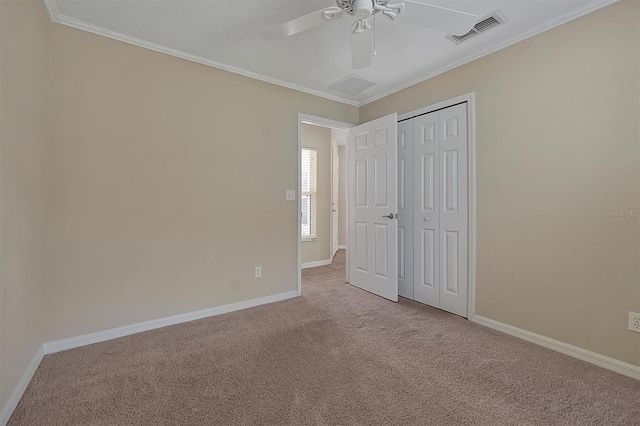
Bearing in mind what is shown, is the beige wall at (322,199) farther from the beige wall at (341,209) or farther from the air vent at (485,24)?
the air vent at (485,24)

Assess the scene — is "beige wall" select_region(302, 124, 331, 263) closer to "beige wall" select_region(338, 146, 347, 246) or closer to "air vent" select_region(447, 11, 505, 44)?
"beige wall" select_region(338, 146, 347, 246)

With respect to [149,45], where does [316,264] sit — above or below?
below

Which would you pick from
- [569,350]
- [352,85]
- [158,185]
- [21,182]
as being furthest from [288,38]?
[569,350]

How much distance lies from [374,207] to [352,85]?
1.47 meters

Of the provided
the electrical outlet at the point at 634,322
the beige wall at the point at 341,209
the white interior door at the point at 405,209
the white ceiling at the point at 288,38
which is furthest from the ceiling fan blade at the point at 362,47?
the beige wall at the point at 341,209

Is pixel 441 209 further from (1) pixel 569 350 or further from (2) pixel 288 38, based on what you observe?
(2) pixel 288 38

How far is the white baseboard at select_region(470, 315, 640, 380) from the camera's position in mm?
1784

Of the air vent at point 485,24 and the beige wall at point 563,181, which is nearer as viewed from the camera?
the beige wall at point 563,181

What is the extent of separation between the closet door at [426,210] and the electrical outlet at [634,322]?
136 centimetres

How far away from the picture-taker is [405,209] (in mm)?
3227

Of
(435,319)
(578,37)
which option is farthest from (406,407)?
(578,37)

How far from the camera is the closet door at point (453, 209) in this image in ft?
8.73

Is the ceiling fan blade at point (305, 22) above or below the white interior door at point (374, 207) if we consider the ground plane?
above

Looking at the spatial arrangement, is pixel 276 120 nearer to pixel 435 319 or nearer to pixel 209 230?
pixel 209 230
